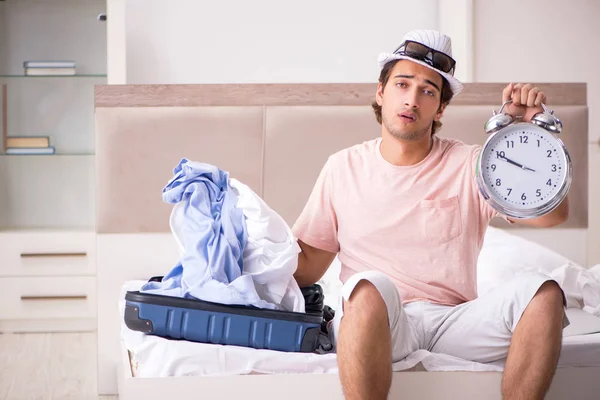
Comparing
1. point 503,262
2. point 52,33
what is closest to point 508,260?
point 503,262

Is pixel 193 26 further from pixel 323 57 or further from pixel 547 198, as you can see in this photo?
pixel 547 198

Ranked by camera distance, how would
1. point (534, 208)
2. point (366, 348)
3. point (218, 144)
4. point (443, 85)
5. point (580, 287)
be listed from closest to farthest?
point (366, 348)
point (534, 208)
point (443, 85)
point (580, 287)
point (218, 144)

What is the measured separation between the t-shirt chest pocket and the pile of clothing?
0.31 metres

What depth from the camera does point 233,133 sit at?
3061 mm

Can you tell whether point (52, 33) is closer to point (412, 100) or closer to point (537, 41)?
point (537, 41)

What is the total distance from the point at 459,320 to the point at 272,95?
4.89ft

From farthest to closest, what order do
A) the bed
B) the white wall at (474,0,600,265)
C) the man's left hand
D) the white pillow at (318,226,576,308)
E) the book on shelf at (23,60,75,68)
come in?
the book on shelf at (23,60,75,68), the white wall at (474,0,600,265), the bed, the white pillow at (318,226,576,308), the man's left hand

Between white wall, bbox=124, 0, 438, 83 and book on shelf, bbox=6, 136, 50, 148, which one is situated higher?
white wall, bbox=124, 0, 438, 83

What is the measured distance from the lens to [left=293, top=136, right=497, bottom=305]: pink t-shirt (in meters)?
1.93

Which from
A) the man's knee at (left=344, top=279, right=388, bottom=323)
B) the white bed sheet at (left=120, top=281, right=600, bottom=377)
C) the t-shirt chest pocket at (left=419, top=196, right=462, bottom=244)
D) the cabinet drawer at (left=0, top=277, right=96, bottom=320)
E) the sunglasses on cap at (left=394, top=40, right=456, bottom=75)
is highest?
the sunglasses on cap at (left=394, top=40, right=456, bottom=75)

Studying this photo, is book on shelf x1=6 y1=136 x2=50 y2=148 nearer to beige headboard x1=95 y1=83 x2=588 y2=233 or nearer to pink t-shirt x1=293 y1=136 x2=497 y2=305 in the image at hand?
beige headboard x1=95 y1=83 x2=588 y2=233

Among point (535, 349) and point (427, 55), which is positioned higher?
point (427, 55)

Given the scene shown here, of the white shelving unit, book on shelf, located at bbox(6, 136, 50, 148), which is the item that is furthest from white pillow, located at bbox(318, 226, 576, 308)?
book on shelf, located at bbox(6, 136, 50, 148)

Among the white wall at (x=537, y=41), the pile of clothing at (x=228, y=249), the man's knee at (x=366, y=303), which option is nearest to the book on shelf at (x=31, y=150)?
the white wall at (x=537, y=41)
